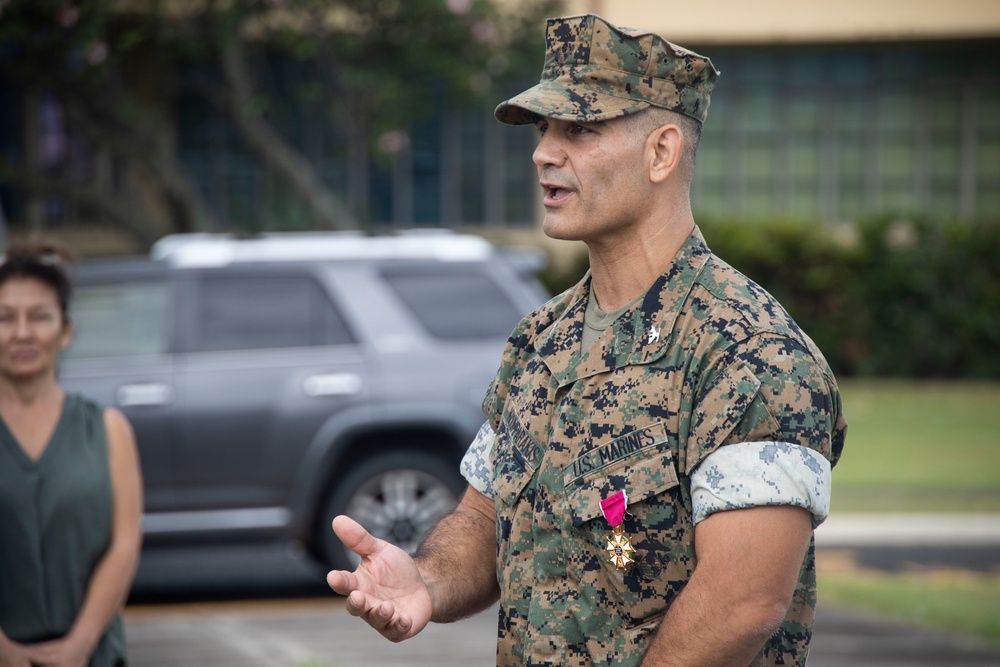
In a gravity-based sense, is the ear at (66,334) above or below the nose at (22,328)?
below

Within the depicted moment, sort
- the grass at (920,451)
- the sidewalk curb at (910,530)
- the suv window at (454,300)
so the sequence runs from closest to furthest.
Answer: the suv window at (454,300), the sidewalk curb at (910,530), the grass at (920,451)

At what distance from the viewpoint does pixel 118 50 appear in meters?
13.7

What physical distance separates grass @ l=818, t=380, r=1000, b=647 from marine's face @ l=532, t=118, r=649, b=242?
4903 millimetres

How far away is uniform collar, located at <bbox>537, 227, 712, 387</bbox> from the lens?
2.39 m

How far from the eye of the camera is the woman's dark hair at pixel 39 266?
394 cm

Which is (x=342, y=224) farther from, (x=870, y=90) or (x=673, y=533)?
(x=673, y=533)

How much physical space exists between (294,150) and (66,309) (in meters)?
16.4

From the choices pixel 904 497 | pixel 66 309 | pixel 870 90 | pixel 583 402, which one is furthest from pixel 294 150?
pixel 583 402

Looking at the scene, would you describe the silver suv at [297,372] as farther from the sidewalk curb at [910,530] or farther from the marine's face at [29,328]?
the marine's face at [29,328]

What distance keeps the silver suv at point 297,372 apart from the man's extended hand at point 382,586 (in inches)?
206

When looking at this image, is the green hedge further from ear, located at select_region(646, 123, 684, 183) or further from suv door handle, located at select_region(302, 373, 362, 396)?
ear, located at select_region(646, 123, 684, 183)

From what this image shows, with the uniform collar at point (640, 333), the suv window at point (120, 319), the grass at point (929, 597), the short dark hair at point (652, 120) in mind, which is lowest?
the grass at point (929, 597)

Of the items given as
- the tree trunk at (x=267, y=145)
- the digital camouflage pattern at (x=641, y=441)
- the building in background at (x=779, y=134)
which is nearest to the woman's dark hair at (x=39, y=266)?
the digital camouflage pattern at (x=641, y=441)

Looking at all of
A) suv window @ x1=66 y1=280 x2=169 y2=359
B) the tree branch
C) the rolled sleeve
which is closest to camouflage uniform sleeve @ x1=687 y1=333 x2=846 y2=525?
the rolled sleeve
